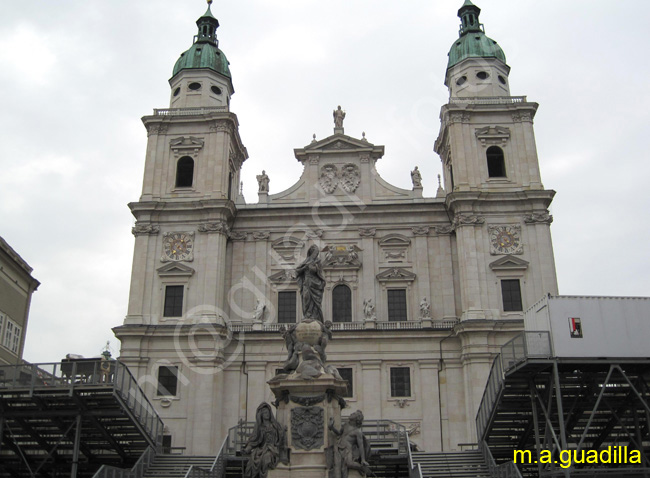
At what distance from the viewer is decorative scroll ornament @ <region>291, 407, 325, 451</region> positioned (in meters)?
17.7

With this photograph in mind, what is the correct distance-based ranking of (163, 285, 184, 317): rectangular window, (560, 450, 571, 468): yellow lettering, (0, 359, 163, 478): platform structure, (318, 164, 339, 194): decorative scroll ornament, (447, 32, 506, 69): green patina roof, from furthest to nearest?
(447, 32, 506, 69): green patina roof → (318, 164, 339, 194): decorative scroll ornament → (163, 285, 184, 317): rectangular window → (0, 359, 163, 478): platform structure → (560, 450, 571, 468): yellow lettering

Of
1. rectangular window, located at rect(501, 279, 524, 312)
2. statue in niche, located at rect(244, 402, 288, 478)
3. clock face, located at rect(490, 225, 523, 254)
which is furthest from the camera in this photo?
clock face, located at rect(490, 225, 523, 254)

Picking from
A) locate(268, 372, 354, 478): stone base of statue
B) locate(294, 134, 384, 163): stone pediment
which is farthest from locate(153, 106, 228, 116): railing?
locate(268, 372, 354, 478): stone base of statue

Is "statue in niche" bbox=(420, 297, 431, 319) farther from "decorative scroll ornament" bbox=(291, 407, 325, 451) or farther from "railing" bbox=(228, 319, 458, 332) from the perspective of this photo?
"decorative scroll ornament" bbox=(291, 407, 325, 451)

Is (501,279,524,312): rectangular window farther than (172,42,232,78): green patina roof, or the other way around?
(172,42,232,78): green patina roof

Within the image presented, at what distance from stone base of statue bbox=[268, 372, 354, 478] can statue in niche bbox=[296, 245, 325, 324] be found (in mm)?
2631

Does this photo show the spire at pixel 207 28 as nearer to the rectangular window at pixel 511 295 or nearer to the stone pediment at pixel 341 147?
the stone pediment at pixel 341 147

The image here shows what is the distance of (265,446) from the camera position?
17.6 meters

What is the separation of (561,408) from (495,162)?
2070 cm

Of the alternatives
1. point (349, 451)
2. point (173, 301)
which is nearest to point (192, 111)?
point (173, 301)

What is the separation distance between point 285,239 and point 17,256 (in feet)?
45.8

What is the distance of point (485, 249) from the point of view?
1428 inches

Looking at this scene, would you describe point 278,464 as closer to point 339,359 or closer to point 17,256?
point 339,359

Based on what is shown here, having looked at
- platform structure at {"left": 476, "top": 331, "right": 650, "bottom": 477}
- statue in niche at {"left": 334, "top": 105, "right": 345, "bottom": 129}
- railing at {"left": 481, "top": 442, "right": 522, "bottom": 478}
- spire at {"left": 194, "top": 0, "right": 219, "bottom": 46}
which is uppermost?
spire at {"left": 194, "top": 0, "right": 219, "bottom": 46}
